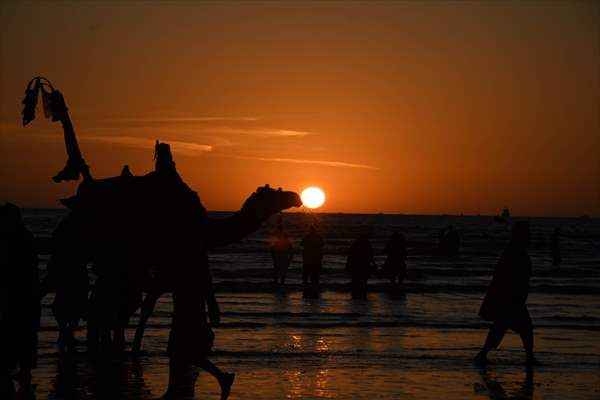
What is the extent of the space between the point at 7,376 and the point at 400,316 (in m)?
11.7

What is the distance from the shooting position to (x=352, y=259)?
1035 inches

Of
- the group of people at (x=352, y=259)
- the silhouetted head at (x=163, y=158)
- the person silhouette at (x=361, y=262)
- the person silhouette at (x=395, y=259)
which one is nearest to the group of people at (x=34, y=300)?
the silhouetted head at (x=163, y=158)

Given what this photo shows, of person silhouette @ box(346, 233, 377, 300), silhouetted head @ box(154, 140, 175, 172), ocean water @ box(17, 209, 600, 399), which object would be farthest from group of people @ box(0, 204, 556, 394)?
person silhouette @ box(346, 233, 377, 300)

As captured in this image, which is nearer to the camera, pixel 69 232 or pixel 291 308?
pixel 69 232

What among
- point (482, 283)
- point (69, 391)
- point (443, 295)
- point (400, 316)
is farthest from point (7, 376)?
point (482, 283)

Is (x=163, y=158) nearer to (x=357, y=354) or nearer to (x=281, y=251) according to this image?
(x=357, y=354)

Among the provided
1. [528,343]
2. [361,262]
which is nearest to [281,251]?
[361,262]

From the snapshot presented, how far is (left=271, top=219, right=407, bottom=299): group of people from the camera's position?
26.3 m

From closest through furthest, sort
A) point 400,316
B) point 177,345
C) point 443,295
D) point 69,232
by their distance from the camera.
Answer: point 177,345 < point 69,232 < point 400,316 < point 443,295

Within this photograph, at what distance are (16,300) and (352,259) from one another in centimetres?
1609

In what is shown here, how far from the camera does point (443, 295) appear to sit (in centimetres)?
2941

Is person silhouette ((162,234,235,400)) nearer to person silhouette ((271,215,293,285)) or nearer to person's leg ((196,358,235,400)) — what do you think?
person's leg ((196,358,235,400))

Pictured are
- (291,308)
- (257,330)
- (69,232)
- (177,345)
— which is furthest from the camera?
(291,308)

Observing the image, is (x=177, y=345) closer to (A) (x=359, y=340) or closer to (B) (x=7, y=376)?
(B) (x=7, y=376)
